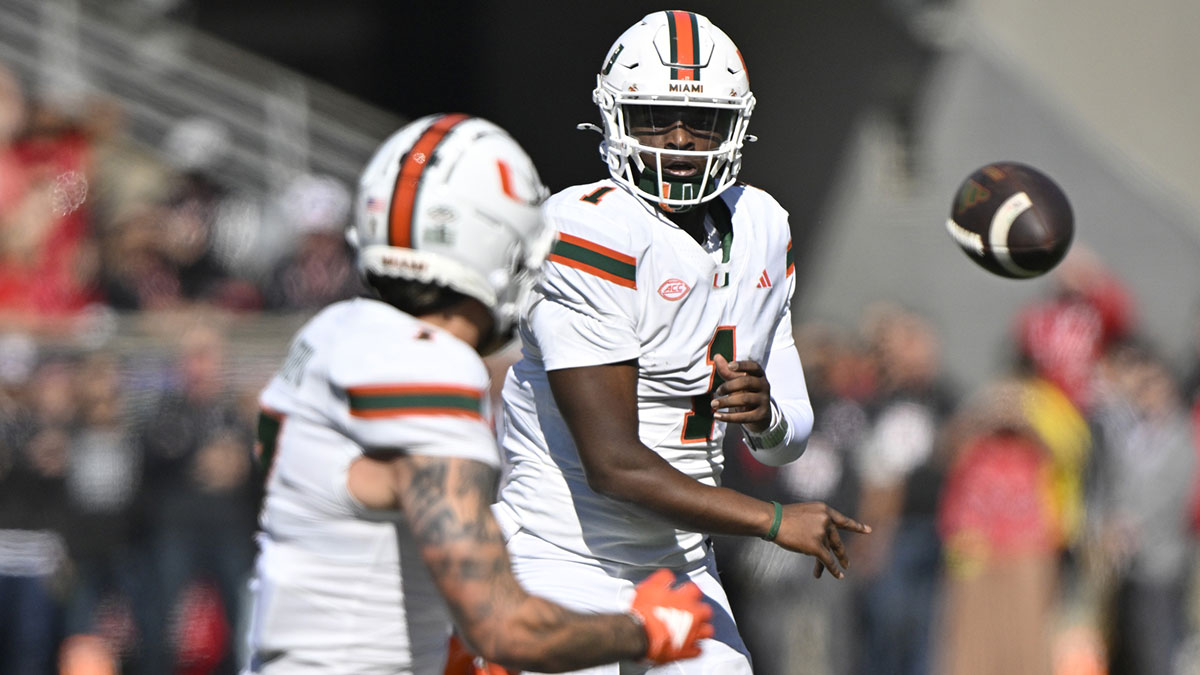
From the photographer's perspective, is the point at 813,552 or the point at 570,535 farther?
the point at 570,535

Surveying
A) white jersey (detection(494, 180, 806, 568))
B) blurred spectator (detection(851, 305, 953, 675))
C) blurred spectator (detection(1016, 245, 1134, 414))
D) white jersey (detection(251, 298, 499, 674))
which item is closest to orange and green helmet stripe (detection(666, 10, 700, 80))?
white jersey (detection(494, 180, 806, 568))

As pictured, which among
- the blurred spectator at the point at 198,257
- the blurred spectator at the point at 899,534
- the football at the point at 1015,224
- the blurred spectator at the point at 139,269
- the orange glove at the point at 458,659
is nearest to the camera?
the orange glove at the point at 458,659

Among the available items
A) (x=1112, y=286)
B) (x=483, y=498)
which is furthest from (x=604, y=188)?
(x=1112, y=286)

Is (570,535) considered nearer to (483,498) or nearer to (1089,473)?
(483,498)

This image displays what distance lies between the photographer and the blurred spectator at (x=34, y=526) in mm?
7020

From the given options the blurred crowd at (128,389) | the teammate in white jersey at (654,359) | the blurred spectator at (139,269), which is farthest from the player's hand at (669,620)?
the blurred spectator at (139,269)

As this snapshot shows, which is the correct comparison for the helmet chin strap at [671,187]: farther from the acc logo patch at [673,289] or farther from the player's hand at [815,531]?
the player's hand at [815,531]

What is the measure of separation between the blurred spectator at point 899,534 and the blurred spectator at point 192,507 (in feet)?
10.3

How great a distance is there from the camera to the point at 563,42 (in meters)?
11.5

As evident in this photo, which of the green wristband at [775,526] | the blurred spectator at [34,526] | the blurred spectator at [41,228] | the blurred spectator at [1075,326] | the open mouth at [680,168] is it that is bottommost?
the blurred spectator at [34,526]

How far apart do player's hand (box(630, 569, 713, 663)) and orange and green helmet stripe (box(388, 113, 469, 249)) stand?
2.54 ft

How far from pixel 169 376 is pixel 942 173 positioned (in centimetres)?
572

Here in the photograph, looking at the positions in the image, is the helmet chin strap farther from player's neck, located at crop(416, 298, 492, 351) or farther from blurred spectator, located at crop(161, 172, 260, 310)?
blurred spectator, located at crop(161, 172, 260, 310)

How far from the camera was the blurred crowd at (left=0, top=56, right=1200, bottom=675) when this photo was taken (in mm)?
7258
